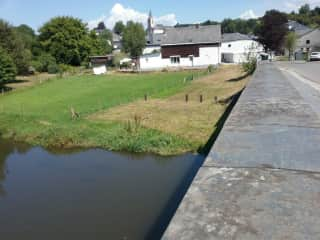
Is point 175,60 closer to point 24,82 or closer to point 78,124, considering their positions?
point 24,82

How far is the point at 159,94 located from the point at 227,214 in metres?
20.4

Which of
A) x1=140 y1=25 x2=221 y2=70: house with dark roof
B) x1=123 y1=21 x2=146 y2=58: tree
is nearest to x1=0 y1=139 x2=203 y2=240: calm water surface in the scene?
x1=140 y1=25 x2=221 y2=70: house with dark roof

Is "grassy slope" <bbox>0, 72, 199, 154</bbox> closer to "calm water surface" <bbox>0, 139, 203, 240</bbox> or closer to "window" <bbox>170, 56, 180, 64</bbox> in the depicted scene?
"calm water surface" <bbox>0, 139, 203, 240</bbox>

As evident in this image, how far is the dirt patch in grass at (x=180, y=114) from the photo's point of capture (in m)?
13.2

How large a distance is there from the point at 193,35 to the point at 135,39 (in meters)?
7.79

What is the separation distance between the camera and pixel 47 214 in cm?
756

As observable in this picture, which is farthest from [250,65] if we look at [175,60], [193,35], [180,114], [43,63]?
[43,63]

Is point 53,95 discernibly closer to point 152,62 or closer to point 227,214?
point 152,62

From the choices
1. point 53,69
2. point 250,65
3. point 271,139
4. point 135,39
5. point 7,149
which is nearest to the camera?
point 271,139

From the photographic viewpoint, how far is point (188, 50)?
44062mm

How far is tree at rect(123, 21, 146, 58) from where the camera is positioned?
45938mm

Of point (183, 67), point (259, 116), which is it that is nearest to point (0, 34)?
point (183, 67)

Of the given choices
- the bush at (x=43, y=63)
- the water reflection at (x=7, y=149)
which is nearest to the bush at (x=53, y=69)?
the bush at (x=43, y=63)

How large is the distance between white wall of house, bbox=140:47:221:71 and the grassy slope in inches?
719
